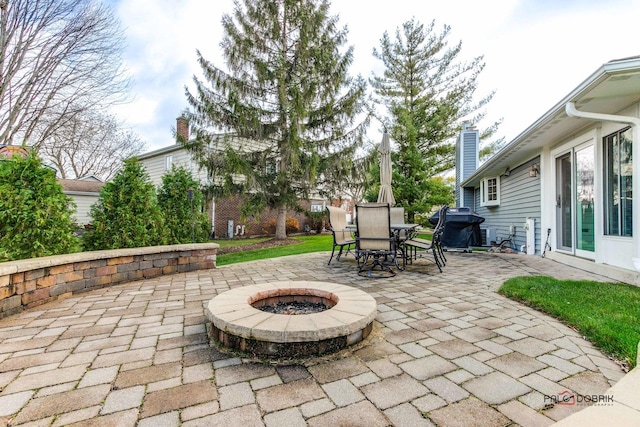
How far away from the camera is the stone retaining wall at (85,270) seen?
2.89 metres

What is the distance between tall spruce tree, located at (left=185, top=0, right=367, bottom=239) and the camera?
31.3 ft

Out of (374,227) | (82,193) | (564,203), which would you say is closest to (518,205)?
(564,203)

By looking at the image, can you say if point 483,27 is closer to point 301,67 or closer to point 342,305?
point 301,67

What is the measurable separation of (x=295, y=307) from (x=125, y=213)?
3178 mm

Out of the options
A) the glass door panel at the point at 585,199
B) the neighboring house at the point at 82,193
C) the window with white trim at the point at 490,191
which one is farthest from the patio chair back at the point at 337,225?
the neighboring house at the point at 82,193

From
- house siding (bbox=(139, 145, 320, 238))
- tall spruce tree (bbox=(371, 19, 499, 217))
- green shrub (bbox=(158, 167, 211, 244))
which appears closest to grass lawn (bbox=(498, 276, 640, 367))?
green shrub (bbox=(158, 167, 211, 244))

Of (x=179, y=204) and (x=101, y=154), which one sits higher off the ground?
(x=101, y=154)

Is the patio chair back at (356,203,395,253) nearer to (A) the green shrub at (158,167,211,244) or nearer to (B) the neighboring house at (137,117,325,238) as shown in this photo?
(A) the green shrub at (158,167,211,244)

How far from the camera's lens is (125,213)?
4.48 meters

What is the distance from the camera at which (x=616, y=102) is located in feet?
13.4

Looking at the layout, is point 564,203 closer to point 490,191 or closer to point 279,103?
point 490,191

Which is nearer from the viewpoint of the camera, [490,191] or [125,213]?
[125,213]

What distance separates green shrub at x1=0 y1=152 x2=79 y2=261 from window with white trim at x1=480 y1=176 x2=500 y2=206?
1043 cm

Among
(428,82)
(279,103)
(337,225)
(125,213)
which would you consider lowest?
(337,225)
